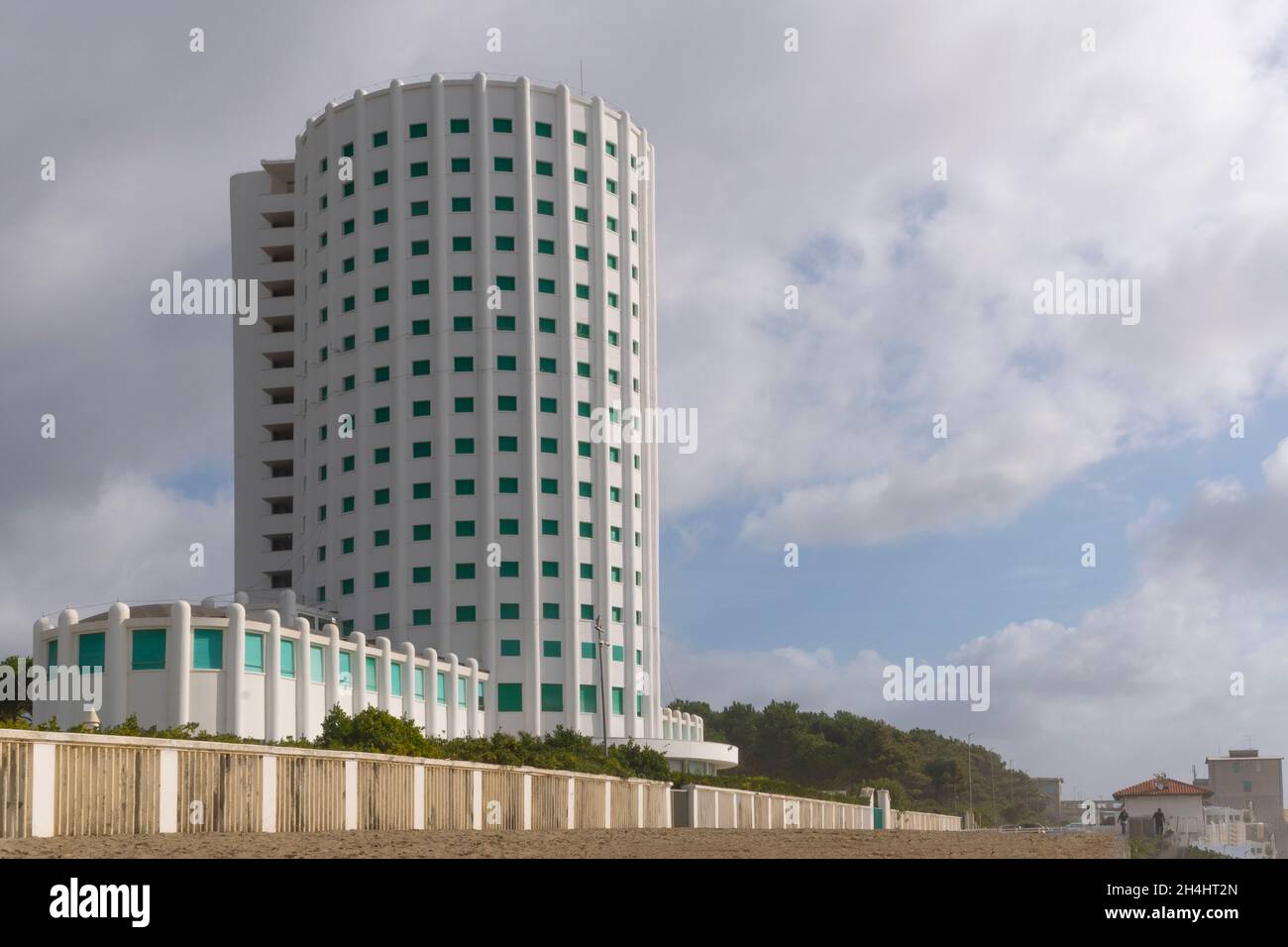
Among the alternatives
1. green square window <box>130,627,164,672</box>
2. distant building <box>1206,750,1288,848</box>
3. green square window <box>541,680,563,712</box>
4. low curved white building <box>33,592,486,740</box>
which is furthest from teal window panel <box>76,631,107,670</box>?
distant building <box>1206,750,1288,848</box>

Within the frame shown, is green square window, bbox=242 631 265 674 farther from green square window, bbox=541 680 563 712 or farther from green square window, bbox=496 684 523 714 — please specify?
green square window, bbox=541 680 563 712

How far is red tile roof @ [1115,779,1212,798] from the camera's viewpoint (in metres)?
112

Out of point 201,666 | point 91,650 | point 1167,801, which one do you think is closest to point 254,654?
point 201,666

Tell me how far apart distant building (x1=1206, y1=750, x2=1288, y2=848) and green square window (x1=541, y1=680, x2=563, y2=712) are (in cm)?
6346

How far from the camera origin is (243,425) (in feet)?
372

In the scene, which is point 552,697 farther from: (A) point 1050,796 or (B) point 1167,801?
(A) point 1050,796

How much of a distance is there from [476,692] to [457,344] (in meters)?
23.6

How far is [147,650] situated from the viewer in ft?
214

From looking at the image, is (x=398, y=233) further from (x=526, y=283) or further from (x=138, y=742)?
(x=138, y=742)

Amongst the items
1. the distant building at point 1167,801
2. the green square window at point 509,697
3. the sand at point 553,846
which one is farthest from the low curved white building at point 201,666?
the distant building at point 1167,801

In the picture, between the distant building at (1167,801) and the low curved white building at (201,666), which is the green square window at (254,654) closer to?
the low curved white building at (201,666)

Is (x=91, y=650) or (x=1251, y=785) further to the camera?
(x=1251, y=785)

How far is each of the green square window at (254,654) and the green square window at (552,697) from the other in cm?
3022

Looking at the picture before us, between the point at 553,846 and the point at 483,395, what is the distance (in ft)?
258
